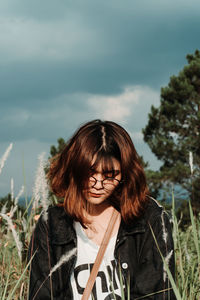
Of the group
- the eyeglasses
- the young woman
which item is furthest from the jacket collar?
the eyeglasses

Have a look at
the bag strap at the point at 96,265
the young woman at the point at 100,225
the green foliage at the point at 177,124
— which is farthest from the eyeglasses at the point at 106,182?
the green foliage at the point at 177,124

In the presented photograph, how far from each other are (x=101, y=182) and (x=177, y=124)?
37.2ft

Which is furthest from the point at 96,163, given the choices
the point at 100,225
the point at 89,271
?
the point at 89,271

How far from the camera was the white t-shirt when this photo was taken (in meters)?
1.63

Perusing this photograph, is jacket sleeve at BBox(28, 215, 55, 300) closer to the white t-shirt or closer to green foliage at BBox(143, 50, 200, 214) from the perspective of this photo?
the white t-shirt

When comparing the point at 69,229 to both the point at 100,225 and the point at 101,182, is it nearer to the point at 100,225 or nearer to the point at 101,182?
the point at 100,225

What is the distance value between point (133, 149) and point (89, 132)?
216mm

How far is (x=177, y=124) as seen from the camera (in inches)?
494

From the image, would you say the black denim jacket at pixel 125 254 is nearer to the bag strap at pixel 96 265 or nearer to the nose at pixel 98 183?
the bag strap at pixel 96 265

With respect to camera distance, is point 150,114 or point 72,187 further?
point 150,114

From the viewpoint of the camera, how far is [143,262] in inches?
64.7

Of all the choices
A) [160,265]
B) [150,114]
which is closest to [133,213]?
[160,265]

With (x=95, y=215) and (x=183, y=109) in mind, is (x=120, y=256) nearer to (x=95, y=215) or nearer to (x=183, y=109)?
(x=95, y=215)

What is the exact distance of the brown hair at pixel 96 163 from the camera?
1.56 meters
